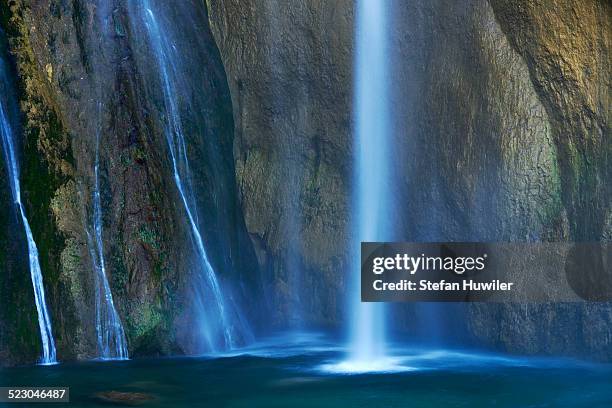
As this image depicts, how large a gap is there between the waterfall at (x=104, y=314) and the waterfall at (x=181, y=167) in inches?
57.8

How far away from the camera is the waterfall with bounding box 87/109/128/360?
531 inches

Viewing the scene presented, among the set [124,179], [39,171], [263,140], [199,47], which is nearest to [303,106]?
[263,140]

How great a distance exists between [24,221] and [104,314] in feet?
5.24

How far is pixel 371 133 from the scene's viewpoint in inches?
679

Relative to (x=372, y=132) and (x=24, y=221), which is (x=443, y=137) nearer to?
(x=372, y=132)

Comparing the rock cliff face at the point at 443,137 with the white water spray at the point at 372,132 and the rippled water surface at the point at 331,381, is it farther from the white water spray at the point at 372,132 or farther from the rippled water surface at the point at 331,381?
the rippled water surface at the point at 331,381

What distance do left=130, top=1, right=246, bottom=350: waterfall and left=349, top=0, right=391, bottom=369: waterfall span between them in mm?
2460

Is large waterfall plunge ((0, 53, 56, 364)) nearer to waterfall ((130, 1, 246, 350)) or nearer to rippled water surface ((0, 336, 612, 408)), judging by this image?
rippled water surface ((0, 336, 612, 408))

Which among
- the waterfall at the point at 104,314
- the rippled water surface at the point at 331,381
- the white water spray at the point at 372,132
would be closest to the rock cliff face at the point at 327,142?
the waterfall at the point at 104,314

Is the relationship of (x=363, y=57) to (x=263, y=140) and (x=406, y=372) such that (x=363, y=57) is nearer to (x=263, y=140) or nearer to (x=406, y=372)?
(x=263, y=140)

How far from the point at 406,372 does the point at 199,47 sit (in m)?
6.88

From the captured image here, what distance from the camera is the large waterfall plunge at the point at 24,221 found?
42.5ft

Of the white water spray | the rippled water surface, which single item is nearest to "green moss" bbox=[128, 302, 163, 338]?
the rippled water surface

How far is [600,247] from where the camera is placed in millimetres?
13289
